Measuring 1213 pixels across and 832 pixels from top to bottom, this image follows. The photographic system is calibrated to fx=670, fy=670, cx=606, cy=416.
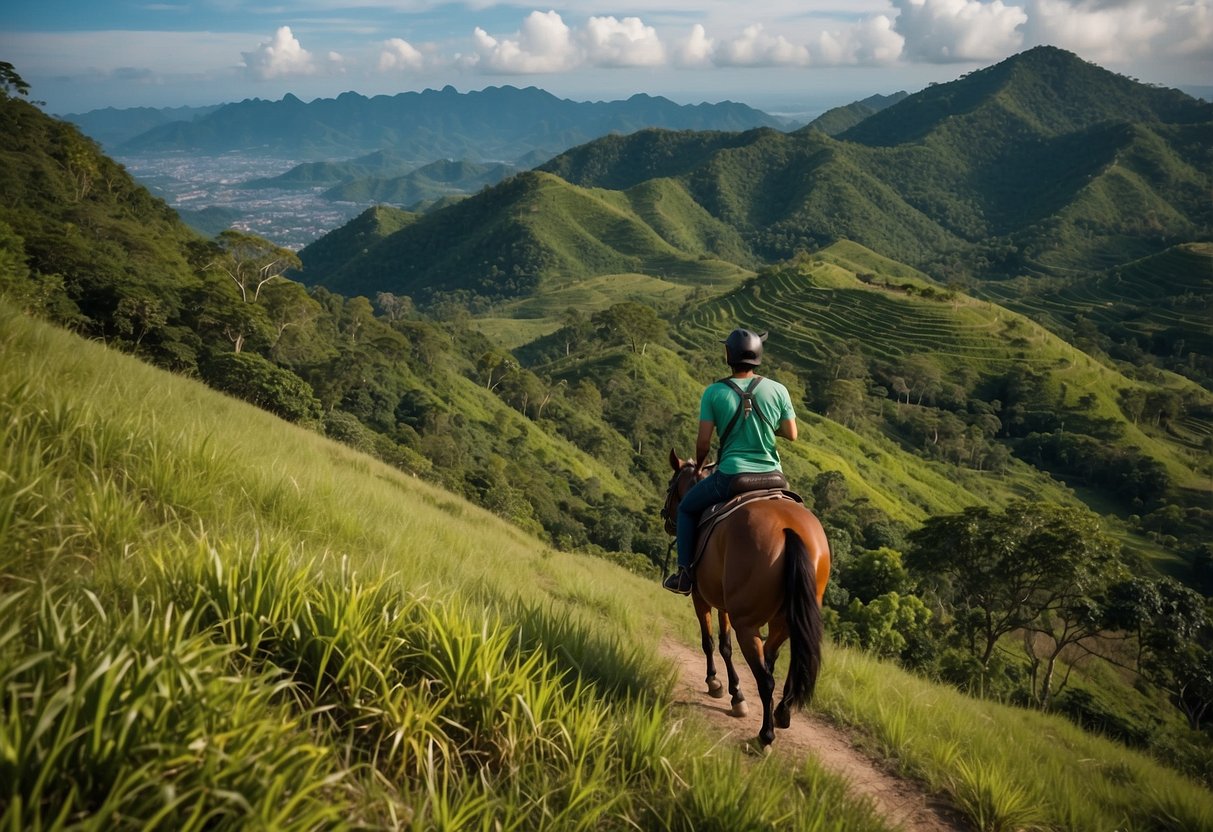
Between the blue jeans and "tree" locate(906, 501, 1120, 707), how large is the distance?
21164mm

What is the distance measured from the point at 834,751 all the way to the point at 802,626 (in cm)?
129

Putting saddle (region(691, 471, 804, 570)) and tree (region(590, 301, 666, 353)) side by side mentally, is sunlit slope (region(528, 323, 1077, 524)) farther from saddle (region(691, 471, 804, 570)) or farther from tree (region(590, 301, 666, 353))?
saddle (region(691, 471, 804, 570))

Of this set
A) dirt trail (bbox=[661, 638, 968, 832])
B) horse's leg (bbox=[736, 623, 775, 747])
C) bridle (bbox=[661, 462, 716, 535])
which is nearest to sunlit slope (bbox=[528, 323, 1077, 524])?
bridle (bbox=[661, 462, 716, 535])

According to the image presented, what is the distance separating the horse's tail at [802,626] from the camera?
14.2 feet

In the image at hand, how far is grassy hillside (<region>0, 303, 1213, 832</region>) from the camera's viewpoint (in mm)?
1852

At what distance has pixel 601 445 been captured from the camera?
66.2m

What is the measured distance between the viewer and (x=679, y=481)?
6.30m

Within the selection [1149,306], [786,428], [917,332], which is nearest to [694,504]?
[786,428]

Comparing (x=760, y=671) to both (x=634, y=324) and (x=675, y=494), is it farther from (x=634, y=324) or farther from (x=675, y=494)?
(x=634, y=324)

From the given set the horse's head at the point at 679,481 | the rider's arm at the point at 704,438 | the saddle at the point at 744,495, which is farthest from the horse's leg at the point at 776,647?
the horse's head at the point at 679,481

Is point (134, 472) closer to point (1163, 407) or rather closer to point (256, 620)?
point (256, 620)

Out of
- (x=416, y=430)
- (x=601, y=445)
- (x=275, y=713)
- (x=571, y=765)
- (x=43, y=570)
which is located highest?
(x=43, y=570)

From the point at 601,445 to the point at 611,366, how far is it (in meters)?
17.3

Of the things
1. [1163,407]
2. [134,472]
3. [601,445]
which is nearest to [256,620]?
[134,472]
